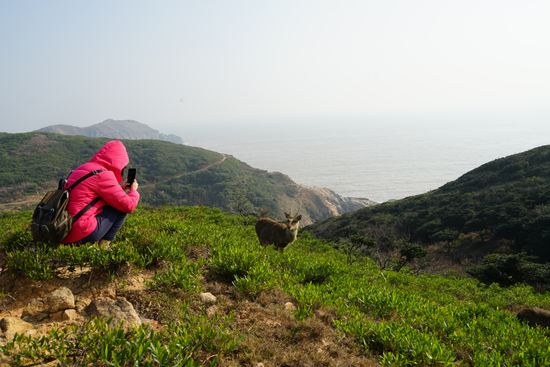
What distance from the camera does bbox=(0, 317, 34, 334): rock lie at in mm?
2385

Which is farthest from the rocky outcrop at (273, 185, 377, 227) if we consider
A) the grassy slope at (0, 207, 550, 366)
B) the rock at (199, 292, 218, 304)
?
the rock at (199, 292, 218, 304)

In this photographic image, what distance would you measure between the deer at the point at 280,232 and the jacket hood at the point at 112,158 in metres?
4.99

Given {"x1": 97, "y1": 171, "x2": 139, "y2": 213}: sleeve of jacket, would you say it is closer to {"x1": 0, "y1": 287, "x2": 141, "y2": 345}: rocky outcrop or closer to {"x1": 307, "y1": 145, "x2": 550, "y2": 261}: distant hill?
{"x1": 0, "y1": 287, "x2": 141, "y2": 345}: rocky outcrop

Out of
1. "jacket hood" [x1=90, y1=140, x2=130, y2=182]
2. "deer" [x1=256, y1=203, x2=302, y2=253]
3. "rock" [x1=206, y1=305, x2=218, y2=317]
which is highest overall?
"jacket hood" [x1=90, y1=140, x2=130, y2=182]

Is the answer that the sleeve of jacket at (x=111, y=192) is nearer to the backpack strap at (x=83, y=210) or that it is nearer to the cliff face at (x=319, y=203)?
the backpack strap at (x=83, y=210)

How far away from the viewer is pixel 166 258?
405 cm

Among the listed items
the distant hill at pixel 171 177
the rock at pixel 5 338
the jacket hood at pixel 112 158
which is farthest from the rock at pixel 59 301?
the distant hill at pixel 171 177

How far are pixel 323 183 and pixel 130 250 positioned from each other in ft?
356

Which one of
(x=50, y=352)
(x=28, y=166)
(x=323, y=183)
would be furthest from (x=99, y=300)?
(x=323, y=183)

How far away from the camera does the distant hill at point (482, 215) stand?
2131 centimetres

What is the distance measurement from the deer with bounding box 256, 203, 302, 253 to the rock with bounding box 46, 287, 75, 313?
5591mm

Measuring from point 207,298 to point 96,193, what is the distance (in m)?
1.98

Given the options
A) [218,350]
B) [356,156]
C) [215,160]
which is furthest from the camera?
[356,156]

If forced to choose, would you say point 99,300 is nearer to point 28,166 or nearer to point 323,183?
point 28,166
